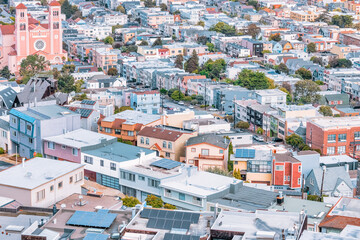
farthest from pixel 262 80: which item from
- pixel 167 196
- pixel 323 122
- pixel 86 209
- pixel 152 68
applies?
pixel 86 209

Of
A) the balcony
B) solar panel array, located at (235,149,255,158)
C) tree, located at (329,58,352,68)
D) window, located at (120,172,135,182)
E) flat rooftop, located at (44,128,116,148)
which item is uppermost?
flat rooftop, located at (44,128,116,148)

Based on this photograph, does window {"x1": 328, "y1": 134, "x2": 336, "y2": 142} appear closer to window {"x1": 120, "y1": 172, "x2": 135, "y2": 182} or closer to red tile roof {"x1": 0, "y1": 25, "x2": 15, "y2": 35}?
window {"x1": 120, "y1": 172, "x2": 135, "y2": 182}

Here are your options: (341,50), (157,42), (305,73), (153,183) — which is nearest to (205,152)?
(153,183)

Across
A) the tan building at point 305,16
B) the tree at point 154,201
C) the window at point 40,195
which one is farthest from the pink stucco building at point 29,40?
the window at point 40,195

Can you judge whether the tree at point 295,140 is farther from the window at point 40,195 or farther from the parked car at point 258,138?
the window at point 40,195

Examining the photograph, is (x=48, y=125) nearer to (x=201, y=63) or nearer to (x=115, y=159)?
(x=115, y=159)

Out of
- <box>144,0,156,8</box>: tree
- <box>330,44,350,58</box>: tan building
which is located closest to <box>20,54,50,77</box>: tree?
<box>330,44,350,58</box>: tan building
